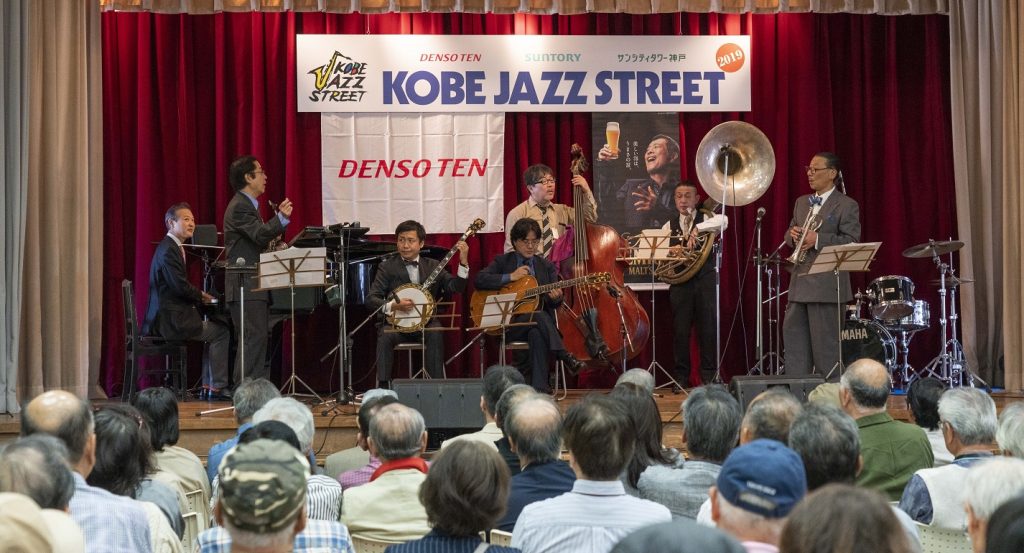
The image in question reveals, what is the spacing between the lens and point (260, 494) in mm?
2250

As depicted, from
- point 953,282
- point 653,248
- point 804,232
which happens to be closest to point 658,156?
point 653,248

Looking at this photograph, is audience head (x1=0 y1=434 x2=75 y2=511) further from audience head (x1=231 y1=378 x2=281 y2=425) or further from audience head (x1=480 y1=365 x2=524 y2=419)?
audience head (x1=480 y1=365 x2=524 y2=419)

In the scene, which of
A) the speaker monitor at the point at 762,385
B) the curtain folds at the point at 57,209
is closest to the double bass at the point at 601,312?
the speaker monitor at the point at 762,385

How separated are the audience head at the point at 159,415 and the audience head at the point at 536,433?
1542 mm

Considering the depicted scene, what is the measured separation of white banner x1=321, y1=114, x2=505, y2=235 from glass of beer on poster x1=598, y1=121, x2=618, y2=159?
2.94 ft

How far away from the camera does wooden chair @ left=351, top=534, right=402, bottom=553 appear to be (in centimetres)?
360

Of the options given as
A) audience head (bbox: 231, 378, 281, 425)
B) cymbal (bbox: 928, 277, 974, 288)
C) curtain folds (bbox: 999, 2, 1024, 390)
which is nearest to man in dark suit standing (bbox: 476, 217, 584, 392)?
cymbal (bbox: 928, 277, 974, 288)

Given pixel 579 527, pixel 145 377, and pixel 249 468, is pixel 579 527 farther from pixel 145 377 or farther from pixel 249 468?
pixel 145 377

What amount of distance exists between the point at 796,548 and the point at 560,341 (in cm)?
686

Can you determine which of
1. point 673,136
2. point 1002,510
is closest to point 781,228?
point 673,136

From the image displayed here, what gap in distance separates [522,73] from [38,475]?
7.72 metres

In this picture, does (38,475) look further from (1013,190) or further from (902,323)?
(1013,190)

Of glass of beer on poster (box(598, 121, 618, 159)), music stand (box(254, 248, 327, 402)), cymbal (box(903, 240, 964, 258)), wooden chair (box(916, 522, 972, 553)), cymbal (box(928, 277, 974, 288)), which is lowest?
wooden chair (box(916, 522, 972, 553))

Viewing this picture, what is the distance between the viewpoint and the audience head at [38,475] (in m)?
2.62
